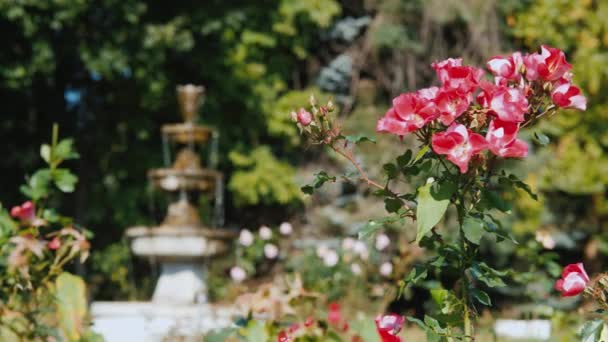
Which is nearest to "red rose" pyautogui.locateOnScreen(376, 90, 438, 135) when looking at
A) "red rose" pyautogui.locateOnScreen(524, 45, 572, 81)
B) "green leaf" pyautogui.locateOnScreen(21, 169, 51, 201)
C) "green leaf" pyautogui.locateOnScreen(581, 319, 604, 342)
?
"red rose" pyautogui.locateOnScreen(524, 45, 572, 81)

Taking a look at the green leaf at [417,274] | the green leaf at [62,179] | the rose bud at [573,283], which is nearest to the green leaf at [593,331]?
the rose bud at [573,283]

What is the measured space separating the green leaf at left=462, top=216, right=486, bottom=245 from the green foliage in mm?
7327

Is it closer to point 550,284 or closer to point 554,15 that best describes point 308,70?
point 554,15

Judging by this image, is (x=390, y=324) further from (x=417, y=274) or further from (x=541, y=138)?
(x=541, y=138)

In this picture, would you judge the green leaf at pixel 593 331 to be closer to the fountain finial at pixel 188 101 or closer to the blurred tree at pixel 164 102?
the fountain finial at pixel 188 101

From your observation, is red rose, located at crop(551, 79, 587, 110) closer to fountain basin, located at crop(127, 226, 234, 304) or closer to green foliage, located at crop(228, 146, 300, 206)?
fountain basin, located at crop(127, 226, 234, 304)

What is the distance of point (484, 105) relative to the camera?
4.65 ft

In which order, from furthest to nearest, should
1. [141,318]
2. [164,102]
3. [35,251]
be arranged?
1. [164,102]
2. [141,318]
3. [35,251]

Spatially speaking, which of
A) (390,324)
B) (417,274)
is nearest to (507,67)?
(417,274)

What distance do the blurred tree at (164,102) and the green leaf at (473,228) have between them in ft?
22.5

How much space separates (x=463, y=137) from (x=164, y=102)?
7.92 meters

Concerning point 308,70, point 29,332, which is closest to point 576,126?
point 308,70

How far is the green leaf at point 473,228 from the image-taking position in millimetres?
1374

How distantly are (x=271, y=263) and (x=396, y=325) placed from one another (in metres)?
8.03
